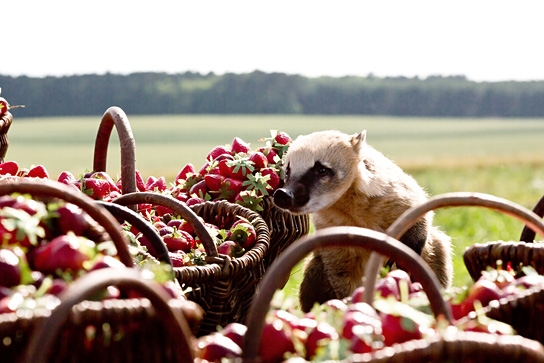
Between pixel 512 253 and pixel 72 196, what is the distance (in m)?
1.29

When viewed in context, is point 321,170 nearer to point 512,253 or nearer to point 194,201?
point 194,201

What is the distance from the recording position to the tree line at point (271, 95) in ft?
121

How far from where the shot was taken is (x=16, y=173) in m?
3.33

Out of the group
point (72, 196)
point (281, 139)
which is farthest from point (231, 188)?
point (72, 196)

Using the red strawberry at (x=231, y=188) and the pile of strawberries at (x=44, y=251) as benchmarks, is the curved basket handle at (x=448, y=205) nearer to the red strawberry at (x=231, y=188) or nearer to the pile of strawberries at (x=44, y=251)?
the pile of strawberries at (x=44, y=251)

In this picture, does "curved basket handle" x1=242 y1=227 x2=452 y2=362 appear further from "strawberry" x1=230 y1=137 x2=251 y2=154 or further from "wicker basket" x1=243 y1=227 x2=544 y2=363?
"strawberry" x1=230 y1=137 x2=251 y2=154

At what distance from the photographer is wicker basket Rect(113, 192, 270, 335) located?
2723 mm

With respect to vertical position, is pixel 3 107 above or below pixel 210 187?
above

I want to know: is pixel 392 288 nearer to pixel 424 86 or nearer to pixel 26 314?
pixel 26 314

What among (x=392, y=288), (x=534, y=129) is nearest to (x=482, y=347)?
(x=392, y=288)

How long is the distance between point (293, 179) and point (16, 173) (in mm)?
1194

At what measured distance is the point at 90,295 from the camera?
1411 mm

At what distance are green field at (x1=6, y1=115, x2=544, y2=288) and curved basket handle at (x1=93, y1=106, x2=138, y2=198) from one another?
8.37m

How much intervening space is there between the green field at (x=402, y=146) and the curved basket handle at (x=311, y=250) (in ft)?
32.2
